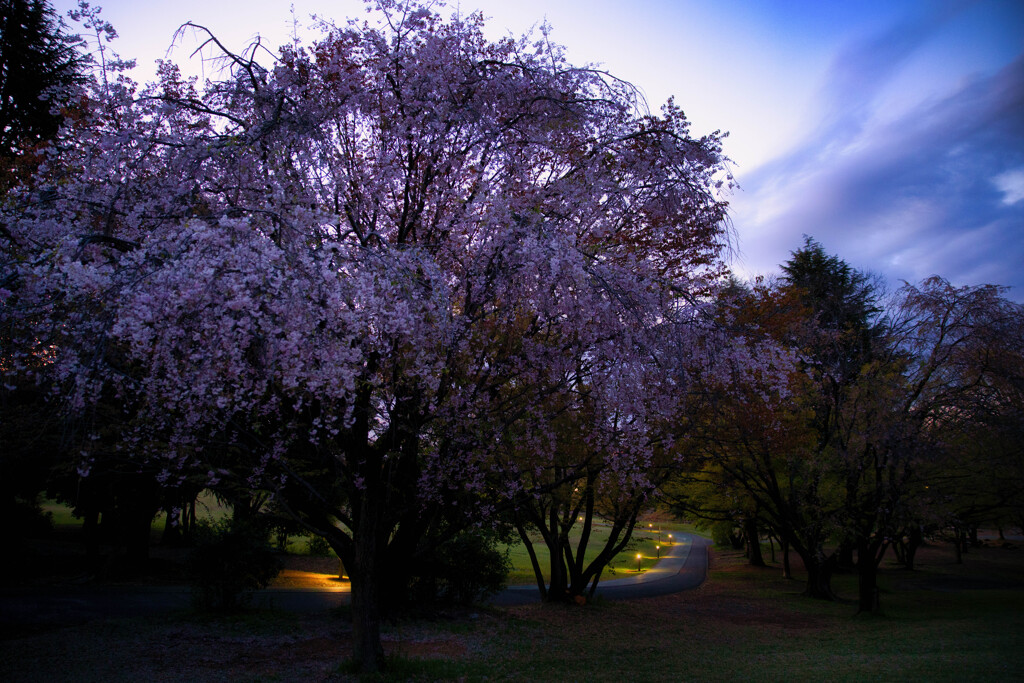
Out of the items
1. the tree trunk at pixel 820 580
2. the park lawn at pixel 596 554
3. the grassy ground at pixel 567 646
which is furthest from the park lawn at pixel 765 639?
the park lawn at pixel 596 554

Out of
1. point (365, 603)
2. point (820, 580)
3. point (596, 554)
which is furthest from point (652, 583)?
point (365, 603)

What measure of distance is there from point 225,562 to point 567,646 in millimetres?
7264

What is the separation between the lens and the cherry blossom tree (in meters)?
5.71

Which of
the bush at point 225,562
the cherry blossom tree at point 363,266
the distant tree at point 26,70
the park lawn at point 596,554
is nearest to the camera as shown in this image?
the cherry blossom tree at point 363,266

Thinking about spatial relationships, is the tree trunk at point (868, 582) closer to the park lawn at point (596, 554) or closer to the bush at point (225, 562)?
the park lawn at point (596, 554)

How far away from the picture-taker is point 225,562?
13.0 meters

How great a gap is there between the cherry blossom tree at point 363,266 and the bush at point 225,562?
400cm

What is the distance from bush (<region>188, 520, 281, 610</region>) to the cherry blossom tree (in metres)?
4.00

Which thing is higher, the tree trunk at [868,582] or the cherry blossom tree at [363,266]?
the cherry blossom tree at [363,266]

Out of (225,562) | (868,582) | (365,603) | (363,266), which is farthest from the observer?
(868,582)

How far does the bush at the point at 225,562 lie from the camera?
12.9 meters

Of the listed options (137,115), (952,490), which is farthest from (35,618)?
(952,490)

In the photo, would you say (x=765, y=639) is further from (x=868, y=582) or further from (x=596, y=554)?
(x=596, y=554)

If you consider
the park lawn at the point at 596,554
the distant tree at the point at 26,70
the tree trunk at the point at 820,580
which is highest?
the distant tree at the point at 26,70
